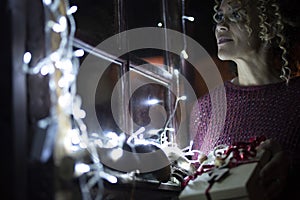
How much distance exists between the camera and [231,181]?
37.8 inches

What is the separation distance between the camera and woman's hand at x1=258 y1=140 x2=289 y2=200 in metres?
1.04

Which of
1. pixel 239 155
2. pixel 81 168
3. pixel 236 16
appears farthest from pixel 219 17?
pixel 81 168

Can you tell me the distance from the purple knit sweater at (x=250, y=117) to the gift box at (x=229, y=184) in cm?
27

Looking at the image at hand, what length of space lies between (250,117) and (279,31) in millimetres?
294

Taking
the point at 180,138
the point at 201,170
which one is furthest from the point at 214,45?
the point at 201,170

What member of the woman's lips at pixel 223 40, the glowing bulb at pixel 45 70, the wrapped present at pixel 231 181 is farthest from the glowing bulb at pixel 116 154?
the woman's lips at pixel 223 40

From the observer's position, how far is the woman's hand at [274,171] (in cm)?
104

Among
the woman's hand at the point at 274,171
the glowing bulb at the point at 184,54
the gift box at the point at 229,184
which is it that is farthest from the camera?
the glowing bulb at the point at 184,54

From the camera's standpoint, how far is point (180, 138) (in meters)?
1.53

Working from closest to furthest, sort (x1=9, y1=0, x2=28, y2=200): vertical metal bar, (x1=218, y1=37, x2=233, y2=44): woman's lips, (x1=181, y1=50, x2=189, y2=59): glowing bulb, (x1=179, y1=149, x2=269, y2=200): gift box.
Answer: (x1=9, y1=0, x2=28, y2=200): vertical metal bar, (x1=179, y1=149, x2=269, y2=200): gift box, (x1=218, y1=37, x2=233, y2=44): woman's lips, (x1=181, y1=50, x2=189, y2=59): glowing bulb

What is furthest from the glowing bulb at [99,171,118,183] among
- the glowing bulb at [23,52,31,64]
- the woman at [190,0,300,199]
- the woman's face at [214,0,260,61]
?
the woman's face at [214,0,260,61]

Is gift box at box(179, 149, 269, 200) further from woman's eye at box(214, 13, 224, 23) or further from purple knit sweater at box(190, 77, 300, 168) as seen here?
woman's eye at box(214, 13, 224, 23)

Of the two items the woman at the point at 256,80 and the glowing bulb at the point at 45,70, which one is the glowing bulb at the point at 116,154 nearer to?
the glowing bulb at the point at 45,70

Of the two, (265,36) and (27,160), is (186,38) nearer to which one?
(265,36)
